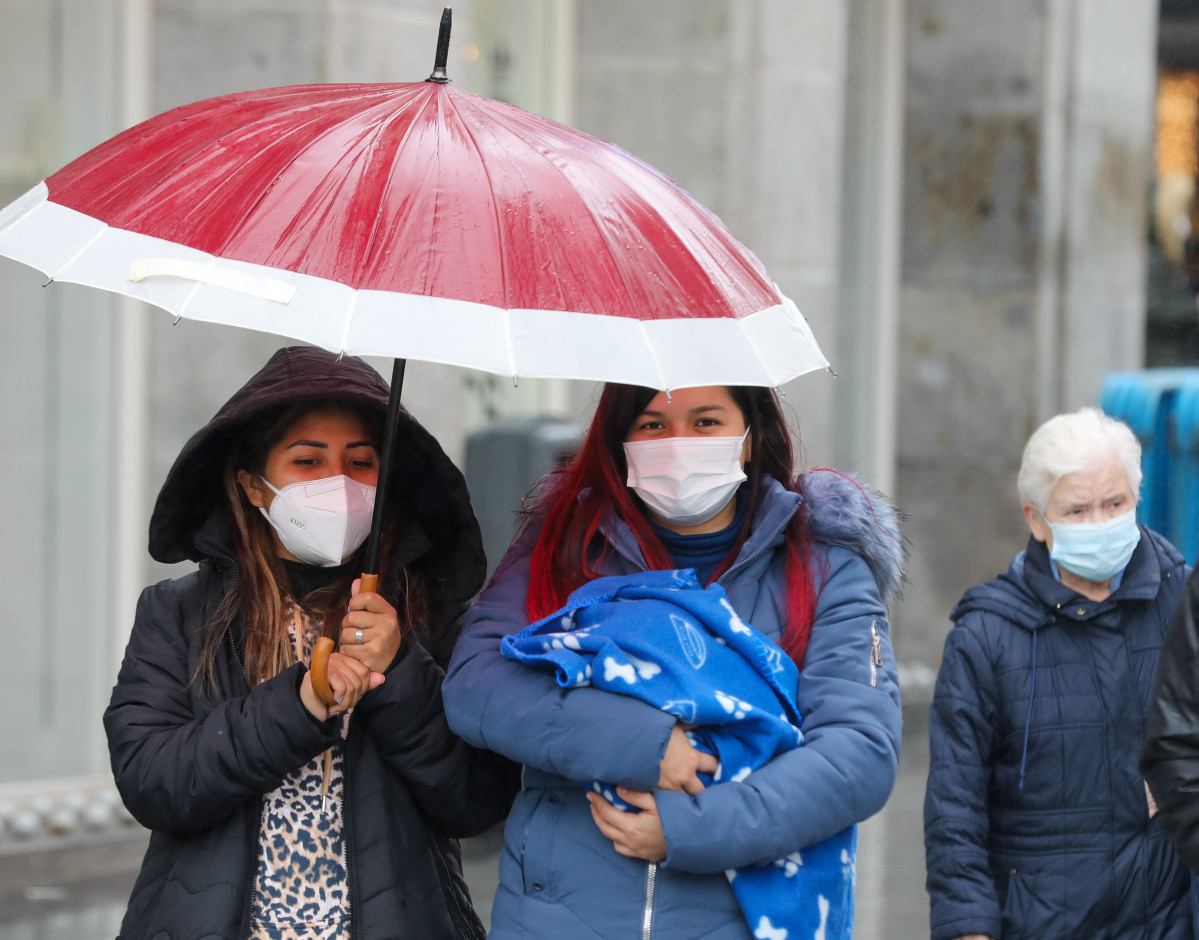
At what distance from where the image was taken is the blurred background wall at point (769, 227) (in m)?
6.36

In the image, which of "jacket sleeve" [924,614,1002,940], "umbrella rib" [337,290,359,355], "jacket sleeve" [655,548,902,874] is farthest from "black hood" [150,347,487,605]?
"jacket sleeve" [924,614,1002,940]

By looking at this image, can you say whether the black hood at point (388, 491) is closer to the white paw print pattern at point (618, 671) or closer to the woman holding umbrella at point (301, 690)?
the woman holding umbrella at point (301, 690)

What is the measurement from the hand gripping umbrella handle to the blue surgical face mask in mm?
1632

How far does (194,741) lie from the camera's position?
9.14ft

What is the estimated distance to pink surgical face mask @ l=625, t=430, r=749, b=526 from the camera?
113 inches

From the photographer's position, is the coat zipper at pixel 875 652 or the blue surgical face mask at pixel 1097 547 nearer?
the coat zipper at pixel 875 652

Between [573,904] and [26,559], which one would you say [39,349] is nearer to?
[26,559]

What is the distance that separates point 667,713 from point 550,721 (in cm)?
19

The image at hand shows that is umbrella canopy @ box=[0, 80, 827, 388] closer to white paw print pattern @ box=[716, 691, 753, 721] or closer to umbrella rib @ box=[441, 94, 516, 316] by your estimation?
umbrella rib @ box=[441, 94, 516, 316]

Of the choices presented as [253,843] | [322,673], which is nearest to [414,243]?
[322,673]

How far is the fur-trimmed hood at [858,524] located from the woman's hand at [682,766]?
1.57 feet

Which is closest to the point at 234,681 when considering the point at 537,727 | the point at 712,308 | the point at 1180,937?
the point at 537,727

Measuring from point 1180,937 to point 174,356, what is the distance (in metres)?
4.32

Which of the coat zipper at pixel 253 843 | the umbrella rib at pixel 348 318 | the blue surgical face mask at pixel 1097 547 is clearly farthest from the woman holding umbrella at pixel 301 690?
the blue surgical face mask at pixel 1097 547
